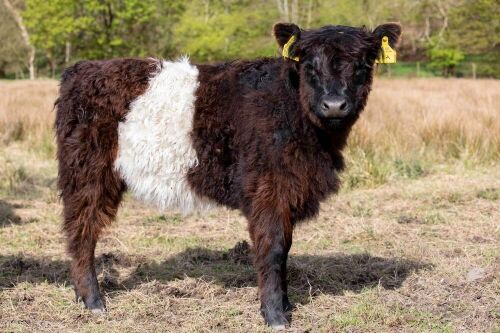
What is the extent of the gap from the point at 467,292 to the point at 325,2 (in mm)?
35786

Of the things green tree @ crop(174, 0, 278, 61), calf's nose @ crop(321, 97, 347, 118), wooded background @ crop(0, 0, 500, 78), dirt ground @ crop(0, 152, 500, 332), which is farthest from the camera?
green tree @ crop(174, 0, 278, 61)

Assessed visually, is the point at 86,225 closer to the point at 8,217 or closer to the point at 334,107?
the point at 334,107

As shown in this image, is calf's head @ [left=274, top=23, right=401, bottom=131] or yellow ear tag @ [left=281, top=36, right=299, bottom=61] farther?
yellow ear tag @ [left=281, top=36, right=299, bottom=61]

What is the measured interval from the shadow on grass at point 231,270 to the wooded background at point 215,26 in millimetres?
24748

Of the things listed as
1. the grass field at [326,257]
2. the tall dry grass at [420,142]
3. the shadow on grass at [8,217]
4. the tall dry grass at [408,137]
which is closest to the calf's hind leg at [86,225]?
the grass field at [326,257]

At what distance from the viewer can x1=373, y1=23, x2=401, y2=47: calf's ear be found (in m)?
4.48

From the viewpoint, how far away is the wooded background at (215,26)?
1190 inches

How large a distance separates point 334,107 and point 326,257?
203 cm

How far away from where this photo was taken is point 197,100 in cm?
451

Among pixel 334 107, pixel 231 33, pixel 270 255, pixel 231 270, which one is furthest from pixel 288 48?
pixel 231 33

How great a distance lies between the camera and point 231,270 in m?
5.43

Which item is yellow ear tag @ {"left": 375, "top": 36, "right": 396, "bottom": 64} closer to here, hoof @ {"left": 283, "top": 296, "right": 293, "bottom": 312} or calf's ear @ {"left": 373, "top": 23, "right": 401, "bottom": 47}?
calf's ear @ {"left": 373, "top": 23, "right": 401, "bottom": 47}

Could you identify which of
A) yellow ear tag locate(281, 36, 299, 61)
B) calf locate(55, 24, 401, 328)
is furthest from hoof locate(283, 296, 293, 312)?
yellow ear tag locate(281, 36, 299, 61)

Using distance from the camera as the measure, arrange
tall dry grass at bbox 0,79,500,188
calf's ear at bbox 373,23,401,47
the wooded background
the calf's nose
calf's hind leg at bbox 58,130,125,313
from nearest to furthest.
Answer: the calf's nose → calf's ear at bbox 373,23,401,47 → calf's hind leg at bbox 58,130,125,313 → tall dry grass at bbox 0,79,500,188 → the wooded background
